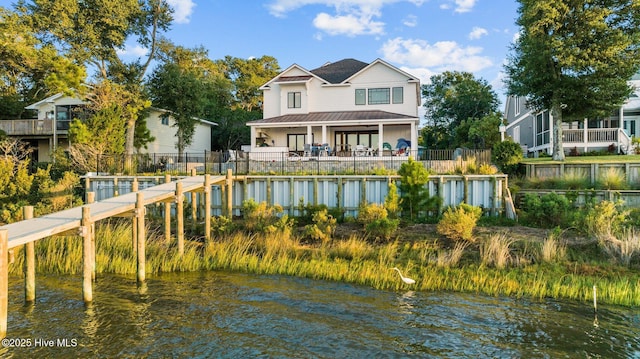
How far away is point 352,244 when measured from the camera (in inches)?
555

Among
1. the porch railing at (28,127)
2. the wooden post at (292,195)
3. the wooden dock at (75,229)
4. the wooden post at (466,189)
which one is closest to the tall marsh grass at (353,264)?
the wooden dock at (75,229)

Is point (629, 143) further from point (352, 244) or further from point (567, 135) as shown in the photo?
point (352, 244)

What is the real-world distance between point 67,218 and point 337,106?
23800mm

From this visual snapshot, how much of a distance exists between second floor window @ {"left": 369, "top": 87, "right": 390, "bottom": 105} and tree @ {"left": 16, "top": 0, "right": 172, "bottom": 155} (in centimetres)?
1563

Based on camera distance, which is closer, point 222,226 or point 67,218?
point 67,218

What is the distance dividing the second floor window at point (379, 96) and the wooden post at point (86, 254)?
2413cm

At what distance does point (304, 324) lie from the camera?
9070 millimetres

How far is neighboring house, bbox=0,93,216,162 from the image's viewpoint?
32781 mm

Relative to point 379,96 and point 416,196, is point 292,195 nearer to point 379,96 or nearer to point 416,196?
point 416,196

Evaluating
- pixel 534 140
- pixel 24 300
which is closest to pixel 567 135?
pixel 534 140

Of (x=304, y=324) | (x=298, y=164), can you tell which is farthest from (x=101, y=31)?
(x=304, y=324)

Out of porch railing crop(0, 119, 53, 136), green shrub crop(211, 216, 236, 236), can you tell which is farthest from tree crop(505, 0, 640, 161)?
porch railing crop(0, 119, 53, 136)

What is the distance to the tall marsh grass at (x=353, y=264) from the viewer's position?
11.1 meters

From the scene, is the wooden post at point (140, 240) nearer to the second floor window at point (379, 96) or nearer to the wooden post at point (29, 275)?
the wooden post at point (29, 275)
